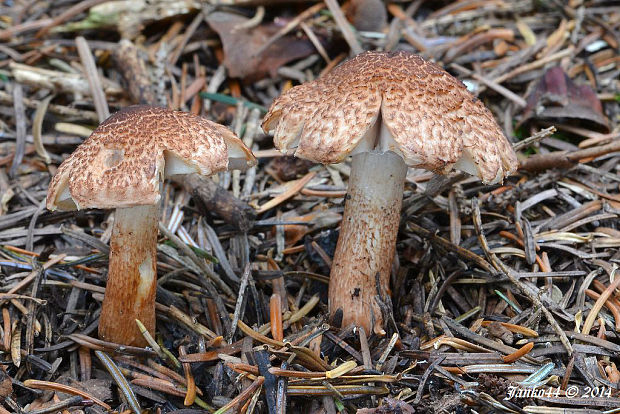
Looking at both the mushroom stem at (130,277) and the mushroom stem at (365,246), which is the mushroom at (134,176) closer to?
the mushroom stem at (130,277)

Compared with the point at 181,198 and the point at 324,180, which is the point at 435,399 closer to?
the point at 324,180

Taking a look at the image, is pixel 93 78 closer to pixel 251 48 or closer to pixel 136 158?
pixel 251 48

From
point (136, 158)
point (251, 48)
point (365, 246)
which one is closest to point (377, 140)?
point (365, 246)

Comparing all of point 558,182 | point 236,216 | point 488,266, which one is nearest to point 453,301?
point 488,266

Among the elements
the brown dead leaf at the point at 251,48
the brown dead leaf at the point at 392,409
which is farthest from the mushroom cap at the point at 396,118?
the brown dead leaf at the point at 251,48

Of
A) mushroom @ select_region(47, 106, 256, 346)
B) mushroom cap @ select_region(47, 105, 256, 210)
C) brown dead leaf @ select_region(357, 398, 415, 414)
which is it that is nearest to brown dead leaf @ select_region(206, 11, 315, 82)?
mushroom @ select_region(47, 106, 256, 346)
